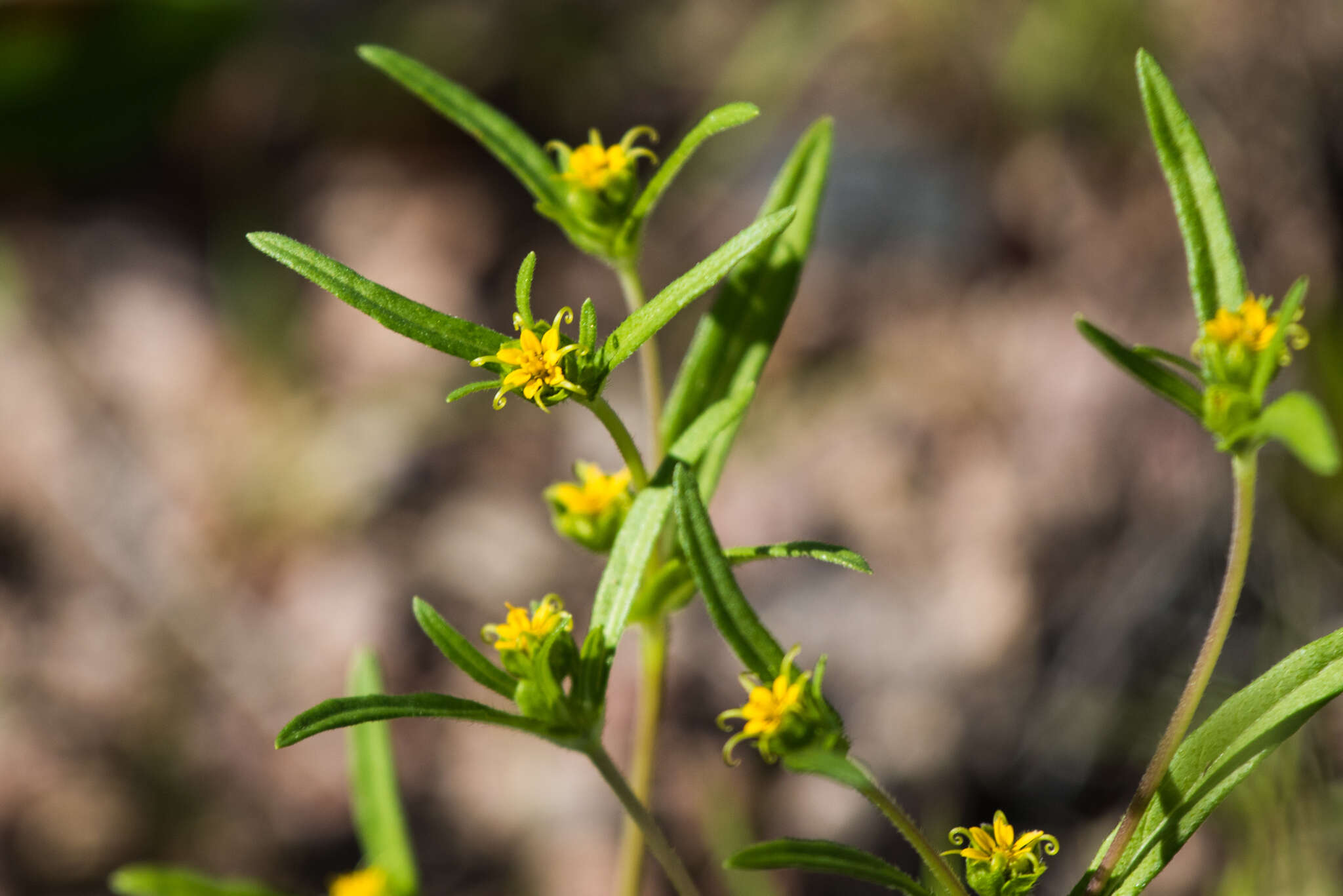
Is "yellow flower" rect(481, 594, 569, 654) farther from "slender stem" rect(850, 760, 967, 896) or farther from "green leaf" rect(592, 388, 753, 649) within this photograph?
"slender stem" rect(850, 760, 967, 896)

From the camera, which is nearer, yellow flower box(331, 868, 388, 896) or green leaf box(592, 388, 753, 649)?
green leaf box(592, 388, 753, 649)

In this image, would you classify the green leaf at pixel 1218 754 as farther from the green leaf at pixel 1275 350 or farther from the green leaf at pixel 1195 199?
the green leaf at pixel 1195 199

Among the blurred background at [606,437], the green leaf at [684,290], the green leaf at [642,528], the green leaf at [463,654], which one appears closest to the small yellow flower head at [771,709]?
the green leaf at [642,528]

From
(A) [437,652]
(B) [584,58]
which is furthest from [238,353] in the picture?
(B) [584,58]

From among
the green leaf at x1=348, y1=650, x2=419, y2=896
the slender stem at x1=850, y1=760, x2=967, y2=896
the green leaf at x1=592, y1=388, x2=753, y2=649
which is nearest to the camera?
the slender stem at x1=850, y1=760, x2=967, y2=896

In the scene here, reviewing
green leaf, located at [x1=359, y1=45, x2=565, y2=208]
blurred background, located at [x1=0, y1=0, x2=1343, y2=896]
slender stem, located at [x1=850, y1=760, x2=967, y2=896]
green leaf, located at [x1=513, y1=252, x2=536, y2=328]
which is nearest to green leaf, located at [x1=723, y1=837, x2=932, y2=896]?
slender stem, located at [x1=850, y1=760, x2=967, y2=896]

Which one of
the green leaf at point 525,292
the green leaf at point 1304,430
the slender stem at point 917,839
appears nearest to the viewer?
the green leaf at point 1304,430

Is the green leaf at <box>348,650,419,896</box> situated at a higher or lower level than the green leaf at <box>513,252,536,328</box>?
lower
